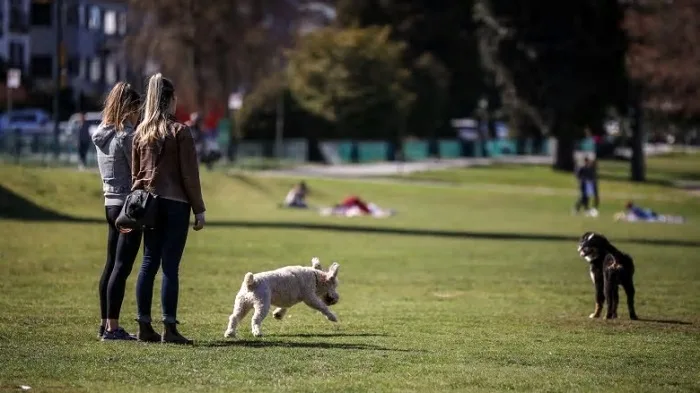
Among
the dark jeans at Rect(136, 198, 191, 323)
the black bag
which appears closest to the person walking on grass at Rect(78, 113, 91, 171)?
the dark jeans at Rect(136, 198, 191, 323)

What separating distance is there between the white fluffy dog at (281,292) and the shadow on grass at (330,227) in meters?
20.8

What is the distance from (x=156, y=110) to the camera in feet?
39.9

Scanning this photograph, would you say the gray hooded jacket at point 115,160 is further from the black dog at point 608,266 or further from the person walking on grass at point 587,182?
the person walking on grass at point 587,182

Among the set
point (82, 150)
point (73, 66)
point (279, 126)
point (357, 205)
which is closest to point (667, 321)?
point (357, 205)

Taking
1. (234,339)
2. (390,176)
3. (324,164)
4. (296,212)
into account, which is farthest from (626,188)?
(234,339)

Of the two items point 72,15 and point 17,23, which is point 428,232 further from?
point 17,23

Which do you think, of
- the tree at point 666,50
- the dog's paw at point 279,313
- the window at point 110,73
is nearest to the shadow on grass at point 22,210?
the dog's paw at point 279,313

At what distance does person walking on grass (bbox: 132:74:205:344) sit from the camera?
12.2m

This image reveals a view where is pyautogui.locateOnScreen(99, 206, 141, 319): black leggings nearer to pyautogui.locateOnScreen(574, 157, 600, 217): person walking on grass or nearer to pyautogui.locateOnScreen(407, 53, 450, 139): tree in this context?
pyautogui.locateOnScreen(574, 157, 600, 217): person walking on grass

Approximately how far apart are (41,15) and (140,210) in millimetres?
78024

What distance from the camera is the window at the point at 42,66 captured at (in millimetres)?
88262

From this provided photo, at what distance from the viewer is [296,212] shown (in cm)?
4369

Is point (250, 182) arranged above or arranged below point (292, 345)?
below

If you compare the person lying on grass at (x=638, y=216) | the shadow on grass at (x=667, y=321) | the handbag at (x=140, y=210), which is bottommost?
the person lying on grass at (x=638, y=216)
